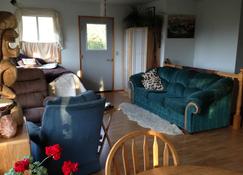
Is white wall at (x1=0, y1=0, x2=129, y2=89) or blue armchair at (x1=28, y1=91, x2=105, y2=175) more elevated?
white wall at (x1=0, y1=0, x2=129, y2=89)

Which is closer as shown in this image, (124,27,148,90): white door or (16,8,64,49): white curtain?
(16,8,64,49): white curtain

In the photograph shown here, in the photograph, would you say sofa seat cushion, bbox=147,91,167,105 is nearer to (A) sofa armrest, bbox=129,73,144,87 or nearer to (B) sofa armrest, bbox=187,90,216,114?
(A) sofa armrest, bbox=129,73,144,87

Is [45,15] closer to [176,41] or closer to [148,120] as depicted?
[176,41]

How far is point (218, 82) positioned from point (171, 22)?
2276 millimetres

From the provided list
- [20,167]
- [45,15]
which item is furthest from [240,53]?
[20,167]

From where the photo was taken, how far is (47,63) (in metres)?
5.96

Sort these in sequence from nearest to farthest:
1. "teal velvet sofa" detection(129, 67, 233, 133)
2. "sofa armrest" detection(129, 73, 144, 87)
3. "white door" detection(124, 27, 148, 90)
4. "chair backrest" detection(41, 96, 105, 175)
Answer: "chair backrest" detection(41, 96, 105, 175)
"teal velvet sofa" detection(129, 67, 233, 133)
"sofa armrest" detection(129, 73, 144, 87)
"white door" detection(124, 27, 148, 90)

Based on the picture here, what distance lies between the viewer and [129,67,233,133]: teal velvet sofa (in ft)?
12.2

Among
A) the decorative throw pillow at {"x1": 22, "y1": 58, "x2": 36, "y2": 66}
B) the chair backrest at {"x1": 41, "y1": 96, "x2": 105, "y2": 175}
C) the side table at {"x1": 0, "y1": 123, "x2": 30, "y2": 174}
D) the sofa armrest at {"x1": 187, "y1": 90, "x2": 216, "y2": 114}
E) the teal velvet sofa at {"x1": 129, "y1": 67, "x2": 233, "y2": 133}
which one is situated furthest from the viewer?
the decorative throw pillow at {"x1": 22, "y1": 58, "x2": 36, "y2": 66}

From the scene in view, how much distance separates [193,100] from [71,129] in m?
2.19

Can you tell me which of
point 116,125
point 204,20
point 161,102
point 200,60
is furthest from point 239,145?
point 204,20

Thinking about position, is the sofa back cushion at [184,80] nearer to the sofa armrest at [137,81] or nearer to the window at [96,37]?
the sofa armrest at [137,81]

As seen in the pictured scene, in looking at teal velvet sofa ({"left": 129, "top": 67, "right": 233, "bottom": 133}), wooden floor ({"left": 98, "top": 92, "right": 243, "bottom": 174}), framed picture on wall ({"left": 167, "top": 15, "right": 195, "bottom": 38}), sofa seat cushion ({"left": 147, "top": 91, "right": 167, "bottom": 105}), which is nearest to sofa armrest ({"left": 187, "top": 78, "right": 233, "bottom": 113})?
teal velvet sofa ({"left": 129, "top": 67, "right": 233, "bottom": 133})

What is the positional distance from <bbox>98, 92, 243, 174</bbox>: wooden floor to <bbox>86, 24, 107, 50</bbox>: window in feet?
9.52
